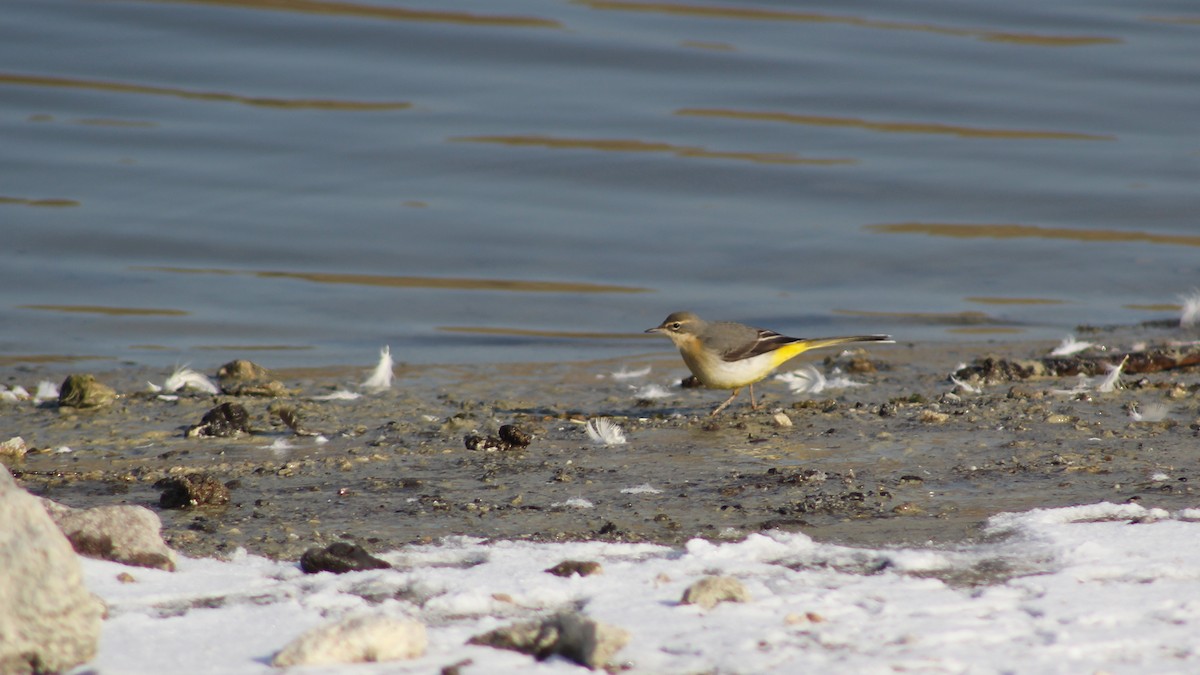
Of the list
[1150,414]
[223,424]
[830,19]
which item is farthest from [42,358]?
[830,19]

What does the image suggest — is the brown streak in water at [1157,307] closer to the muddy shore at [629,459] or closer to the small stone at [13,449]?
the muddy shore at [629,459]

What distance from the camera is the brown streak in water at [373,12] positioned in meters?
19.2

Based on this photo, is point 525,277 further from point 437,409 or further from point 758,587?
point 758,587

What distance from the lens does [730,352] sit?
804cm

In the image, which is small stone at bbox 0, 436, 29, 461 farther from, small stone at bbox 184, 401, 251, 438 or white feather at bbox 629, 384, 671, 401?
white feather at bbox 629, 384, 671, 401

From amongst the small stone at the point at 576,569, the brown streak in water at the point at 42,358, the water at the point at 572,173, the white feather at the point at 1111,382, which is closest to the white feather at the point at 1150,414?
the white feather at the point at 1111,382

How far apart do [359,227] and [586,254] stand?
203cm

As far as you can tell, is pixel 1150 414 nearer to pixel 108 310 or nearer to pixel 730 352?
pixel 730 352

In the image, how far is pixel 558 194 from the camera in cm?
1418

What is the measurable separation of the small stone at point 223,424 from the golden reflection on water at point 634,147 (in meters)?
8.50

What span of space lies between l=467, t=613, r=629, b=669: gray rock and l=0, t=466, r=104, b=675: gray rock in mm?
900

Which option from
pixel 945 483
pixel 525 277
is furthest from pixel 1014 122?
pixel 945 483

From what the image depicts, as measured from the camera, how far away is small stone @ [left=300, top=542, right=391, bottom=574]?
4.34 m

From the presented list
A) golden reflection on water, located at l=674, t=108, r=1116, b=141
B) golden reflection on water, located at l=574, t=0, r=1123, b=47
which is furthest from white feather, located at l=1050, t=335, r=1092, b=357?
golden reflection on water, located at l=574, t=0, r=1123, b=47
